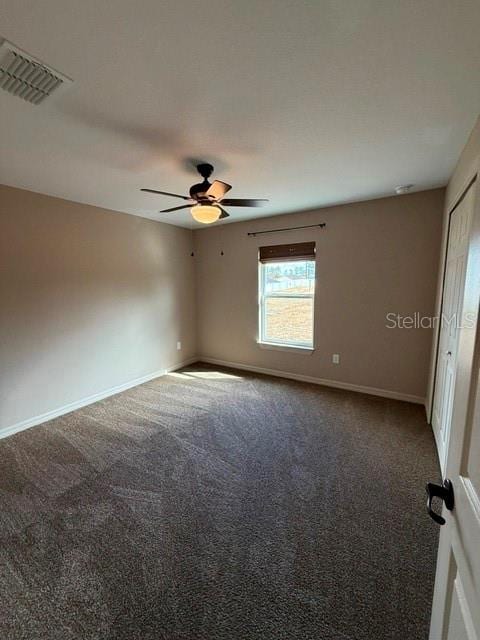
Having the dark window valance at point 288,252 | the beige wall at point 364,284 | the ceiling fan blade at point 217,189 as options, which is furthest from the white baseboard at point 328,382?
the ceiling fan blade at point 217,189

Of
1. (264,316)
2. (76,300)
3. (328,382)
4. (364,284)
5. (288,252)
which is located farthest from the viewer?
A: (264,316)

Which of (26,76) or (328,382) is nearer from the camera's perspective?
(26,76)

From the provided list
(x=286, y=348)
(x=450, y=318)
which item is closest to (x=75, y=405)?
(x=286, y=348)

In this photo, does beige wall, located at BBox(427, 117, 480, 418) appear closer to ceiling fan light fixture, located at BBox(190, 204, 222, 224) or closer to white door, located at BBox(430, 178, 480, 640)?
white door, located at BBox(430, 178, 480, 640)

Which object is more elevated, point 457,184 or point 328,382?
point 457,184

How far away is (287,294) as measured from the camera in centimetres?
426

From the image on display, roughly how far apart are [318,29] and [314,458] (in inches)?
106

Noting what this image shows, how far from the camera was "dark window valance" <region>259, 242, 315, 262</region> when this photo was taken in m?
3.92

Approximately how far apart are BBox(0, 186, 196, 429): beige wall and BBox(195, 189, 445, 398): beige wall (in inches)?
53.0

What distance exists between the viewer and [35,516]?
6.00 ft

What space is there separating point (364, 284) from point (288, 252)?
1140 millimetres

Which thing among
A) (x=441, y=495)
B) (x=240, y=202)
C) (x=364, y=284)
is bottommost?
(x=441, y=495)

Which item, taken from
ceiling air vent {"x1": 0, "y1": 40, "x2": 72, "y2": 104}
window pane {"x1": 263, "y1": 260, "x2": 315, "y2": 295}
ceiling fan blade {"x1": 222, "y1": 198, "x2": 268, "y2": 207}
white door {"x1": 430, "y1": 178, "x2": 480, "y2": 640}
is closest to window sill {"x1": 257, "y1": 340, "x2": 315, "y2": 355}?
window pane {"x1": 263, "y1": 260, "x2": 315, "y2": 295}

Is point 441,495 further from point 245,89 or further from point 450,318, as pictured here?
point 450,318
